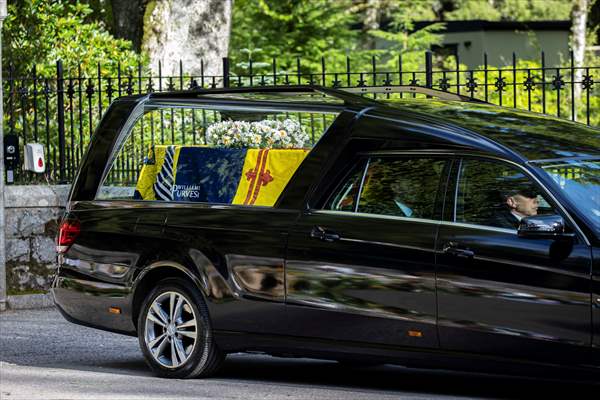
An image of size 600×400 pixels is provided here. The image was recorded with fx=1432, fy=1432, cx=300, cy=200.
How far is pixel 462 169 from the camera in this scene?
7953 millimetres

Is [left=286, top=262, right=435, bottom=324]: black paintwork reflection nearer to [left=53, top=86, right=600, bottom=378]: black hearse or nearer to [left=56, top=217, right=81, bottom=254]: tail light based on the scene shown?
[left=53, top=86, right=600, bottom=378]: black hearse

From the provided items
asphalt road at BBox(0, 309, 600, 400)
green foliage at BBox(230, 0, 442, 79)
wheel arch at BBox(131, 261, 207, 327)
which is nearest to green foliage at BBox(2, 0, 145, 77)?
asphalt road at BBox(0, 309, 600, 400)

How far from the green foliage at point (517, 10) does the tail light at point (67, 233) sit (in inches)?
2170

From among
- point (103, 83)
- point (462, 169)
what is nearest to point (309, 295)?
point (462, 169)

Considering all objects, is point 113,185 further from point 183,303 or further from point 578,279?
point 578,279

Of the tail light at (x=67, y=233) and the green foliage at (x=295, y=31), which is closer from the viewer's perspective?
the tail light at (x=67, y=233)

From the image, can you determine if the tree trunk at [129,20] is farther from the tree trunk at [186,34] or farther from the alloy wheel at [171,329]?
the alloy wheel at [171,329]

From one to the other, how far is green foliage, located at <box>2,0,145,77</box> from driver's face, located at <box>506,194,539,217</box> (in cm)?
953

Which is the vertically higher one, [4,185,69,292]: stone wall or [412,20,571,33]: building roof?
[412,20,571,33]: building roof

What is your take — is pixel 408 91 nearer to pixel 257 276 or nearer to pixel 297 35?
pixel 257 276

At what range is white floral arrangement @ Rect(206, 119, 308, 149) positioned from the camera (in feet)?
Result: 30.4

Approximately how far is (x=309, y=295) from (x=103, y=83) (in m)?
8.85

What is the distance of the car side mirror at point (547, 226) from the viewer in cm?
732

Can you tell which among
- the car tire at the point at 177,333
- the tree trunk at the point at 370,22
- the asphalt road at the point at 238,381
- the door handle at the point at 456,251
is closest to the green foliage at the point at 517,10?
the tree trunk at the point at 370,22
